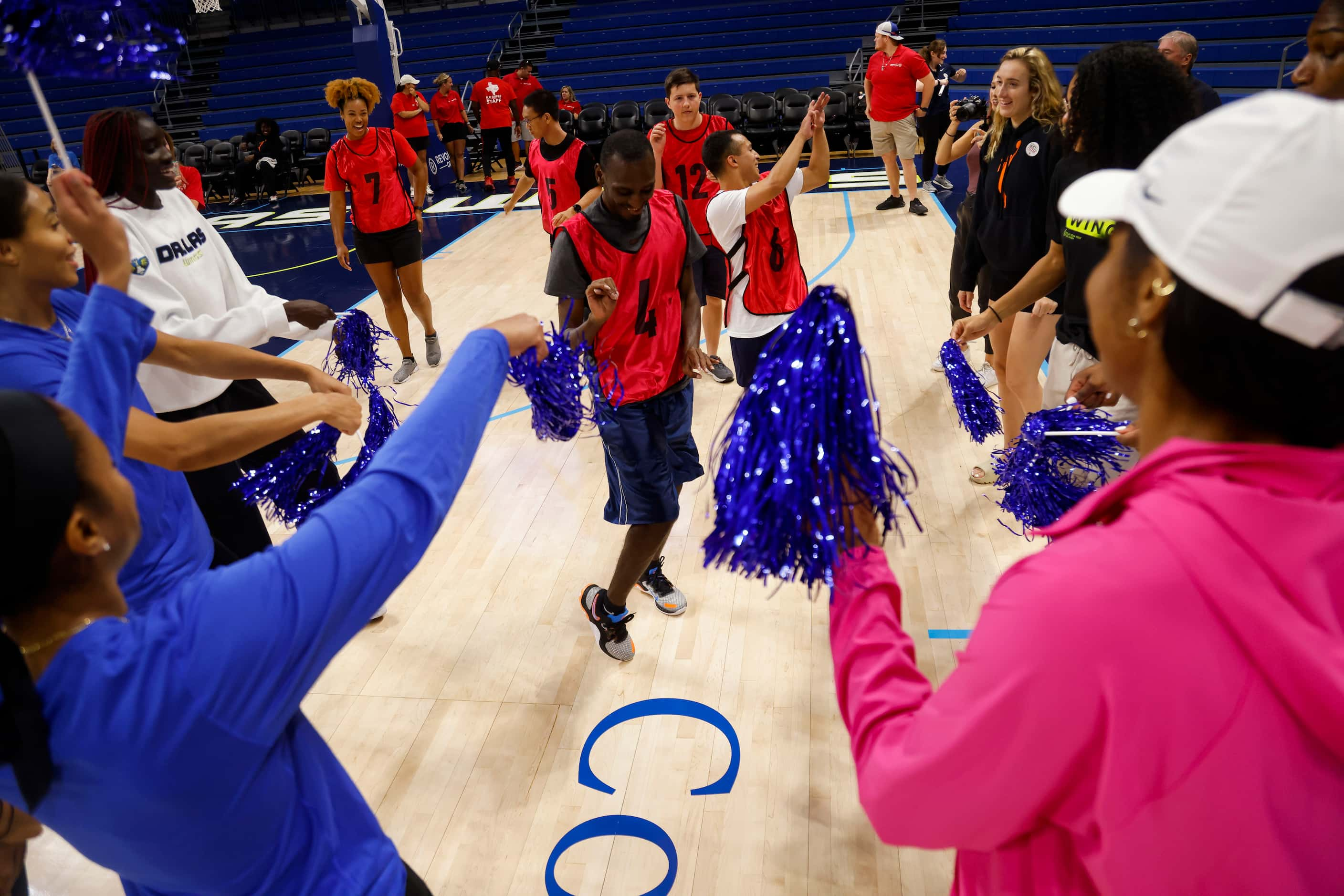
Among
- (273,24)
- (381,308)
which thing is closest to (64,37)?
(381,308)

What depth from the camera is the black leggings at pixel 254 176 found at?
492 inches

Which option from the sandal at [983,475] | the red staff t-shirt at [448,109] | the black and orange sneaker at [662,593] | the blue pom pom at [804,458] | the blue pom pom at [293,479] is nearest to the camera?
the blue pom pom at [804,458]

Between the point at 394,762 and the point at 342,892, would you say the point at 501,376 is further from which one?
the point at 394,762

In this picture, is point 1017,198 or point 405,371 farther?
point 405,371

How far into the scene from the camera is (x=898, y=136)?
Answer: 866cm

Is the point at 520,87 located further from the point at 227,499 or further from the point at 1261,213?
the point at 1261,213

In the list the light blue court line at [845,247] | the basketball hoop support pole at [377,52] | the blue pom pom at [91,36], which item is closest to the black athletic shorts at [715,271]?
Answer: the light blue court line at [845,247]

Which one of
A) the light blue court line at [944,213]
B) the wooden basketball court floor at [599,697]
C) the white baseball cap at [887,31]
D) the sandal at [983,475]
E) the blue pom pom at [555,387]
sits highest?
the white baseball cap at [887,31]

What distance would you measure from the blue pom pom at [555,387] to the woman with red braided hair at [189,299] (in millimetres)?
668

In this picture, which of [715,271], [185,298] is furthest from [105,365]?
[715,271]

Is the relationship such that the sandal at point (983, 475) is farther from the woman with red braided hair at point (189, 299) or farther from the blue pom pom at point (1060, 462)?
the woman with red braided hair at point (189, 299)

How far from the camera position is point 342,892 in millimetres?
1066

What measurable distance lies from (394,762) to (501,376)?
205 cm

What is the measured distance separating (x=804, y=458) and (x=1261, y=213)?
0.63 meters
